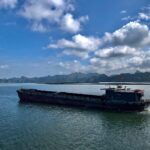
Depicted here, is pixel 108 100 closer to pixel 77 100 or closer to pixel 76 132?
pixel 77 100

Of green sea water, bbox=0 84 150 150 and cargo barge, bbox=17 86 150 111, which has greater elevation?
cargo barge, bbox=17 86 150 111

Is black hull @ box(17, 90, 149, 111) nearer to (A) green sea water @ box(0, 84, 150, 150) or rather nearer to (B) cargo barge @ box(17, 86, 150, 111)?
(B) cargo barge @ box(17, 86, 150, 111)

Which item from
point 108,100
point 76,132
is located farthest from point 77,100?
point 76,132

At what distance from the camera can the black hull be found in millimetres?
69438

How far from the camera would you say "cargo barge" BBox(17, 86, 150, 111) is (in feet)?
228

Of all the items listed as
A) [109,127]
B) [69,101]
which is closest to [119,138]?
[109,127]

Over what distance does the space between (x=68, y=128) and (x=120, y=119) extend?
51.4 ft

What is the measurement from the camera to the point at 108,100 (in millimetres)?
72562

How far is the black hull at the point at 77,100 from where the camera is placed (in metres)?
69.4

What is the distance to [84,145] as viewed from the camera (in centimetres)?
3703

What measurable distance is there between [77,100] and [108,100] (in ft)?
34.2

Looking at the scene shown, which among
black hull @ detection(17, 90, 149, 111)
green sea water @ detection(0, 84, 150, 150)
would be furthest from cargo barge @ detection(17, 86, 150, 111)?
green sea water @ detection(0, 84, 150, 150)

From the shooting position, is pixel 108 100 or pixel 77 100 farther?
pixel 77 100

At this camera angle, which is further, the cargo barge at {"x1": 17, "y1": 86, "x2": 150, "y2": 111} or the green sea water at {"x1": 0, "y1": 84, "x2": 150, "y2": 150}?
the cargo barge at {"x1": 17, "y1": 86, "x2": 150, "y2": 111}
